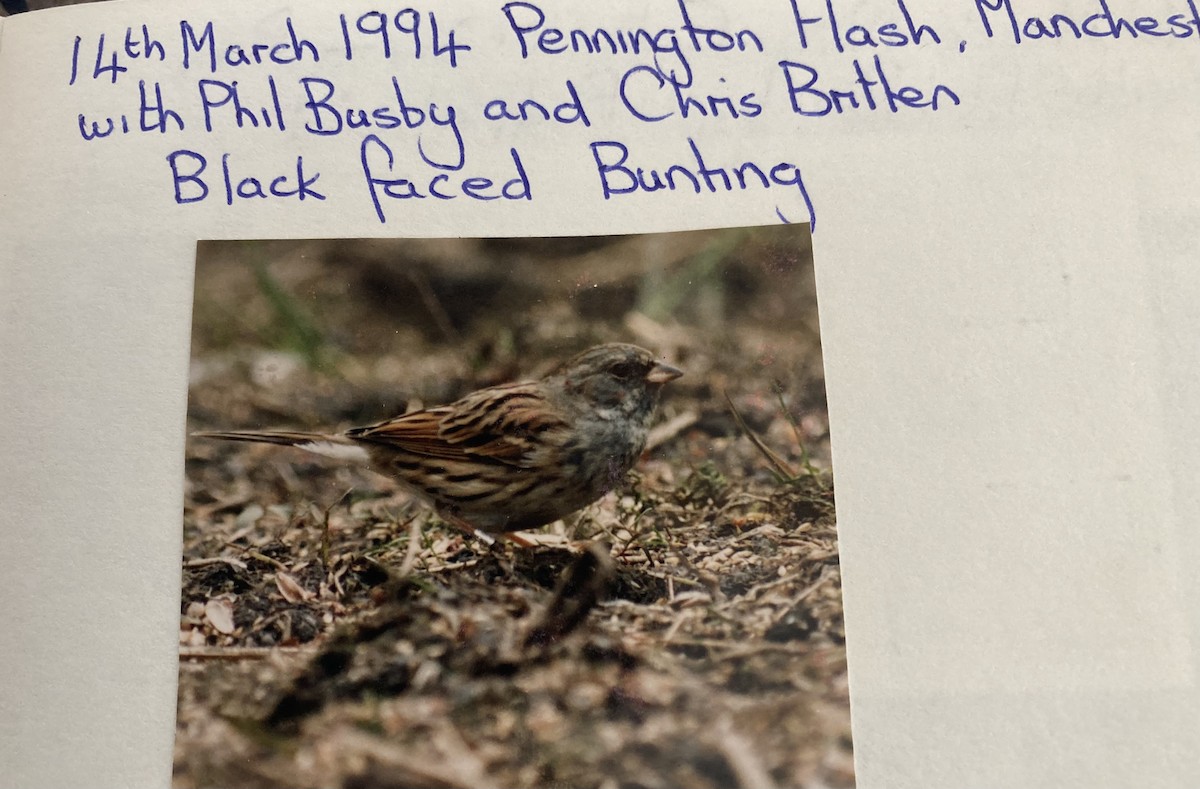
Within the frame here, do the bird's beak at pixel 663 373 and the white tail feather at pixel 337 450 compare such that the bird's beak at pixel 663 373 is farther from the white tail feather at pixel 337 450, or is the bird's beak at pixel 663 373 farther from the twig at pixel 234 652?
the twig at pixel 234 652

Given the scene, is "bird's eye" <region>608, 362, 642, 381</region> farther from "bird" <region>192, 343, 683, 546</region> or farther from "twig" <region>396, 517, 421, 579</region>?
"twig" <region>396, 517, 421, 579</region>

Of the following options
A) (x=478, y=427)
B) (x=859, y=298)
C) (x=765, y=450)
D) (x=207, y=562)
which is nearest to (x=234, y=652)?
(x=207, y=562)

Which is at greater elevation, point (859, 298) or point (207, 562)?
point (859, 298)

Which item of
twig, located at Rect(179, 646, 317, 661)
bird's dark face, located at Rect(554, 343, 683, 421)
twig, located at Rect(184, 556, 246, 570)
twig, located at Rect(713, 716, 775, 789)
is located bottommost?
twig, located at Rect(713, 716, 775, 789)

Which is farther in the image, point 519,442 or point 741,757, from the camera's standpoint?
point 519,442

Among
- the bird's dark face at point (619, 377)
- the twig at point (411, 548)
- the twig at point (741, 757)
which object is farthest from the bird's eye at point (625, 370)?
the twig at point (741, 757)

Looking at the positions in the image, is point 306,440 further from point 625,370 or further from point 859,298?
point 859,298

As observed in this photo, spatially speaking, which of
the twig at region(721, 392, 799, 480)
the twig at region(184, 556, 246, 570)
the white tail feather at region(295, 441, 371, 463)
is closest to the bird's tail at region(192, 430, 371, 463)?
the white tail feather at region(295, 441, 371, 463)
